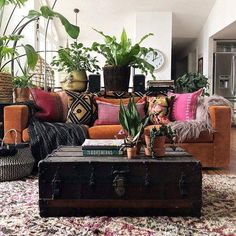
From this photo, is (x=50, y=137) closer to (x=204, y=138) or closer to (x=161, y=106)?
(x=161, y=106)

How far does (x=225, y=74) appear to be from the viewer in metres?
7.37

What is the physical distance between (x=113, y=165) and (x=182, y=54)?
31.9 feet

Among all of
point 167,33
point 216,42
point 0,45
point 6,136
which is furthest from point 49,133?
point 216,42

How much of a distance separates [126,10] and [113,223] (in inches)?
232

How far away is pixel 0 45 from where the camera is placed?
3.07m

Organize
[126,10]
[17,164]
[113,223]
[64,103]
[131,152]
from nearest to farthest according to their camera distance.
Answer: [113,223], [131,152], [17,164], [64,103], [126,10]

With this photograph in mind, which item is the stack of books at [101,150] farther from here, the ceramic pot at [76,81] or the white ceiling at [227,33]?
the white ceiling at [227,33]

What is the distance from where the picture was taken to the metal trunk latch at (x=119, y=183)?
1.67 metres

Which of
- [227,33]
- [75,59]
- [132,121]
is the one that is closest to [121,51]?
[75,59]

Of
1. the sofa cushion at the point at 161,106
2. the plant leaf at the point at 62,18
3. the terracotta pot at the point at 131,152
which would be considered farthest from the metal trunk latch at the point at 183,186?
the plant leaf at the point at 62,18

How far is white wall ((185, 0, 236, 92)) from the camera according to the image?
233 inches

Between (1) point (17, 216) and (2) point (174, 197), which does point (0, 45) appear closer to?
(1) point (17, 216)

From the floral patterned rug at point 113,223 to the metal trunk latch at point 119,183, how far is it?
154mm

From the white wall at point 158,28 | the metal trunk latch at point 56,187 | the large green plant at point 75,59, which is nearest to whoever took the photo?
the metal trunk latch at point 56,187
